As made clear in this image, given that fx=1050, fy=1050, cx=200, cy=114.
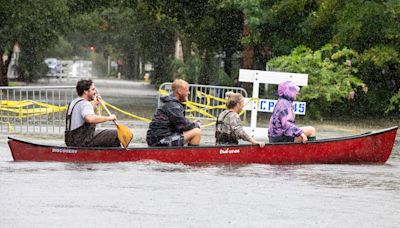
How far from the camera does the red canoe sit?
1455 cm

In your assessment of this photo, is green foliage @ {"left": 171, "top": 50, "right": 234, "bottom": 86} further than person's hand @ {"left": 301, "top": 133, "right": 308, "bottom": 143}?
Yes

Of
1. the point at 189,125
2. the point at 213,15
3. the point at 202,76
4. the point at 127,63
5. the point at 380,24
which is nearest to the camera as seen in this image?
the point at 189,125

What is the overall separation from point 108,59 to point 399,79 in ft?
389

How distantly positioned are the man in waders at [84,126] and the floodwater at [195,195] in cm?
65

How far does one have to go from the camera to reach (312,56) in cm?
2983

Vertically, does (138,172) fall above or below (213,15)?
below

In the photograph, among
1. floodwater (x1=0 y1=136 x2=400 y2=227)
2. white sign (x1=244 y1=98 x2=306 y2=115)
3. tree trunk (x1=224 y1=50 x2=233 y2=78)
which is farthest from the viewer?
tree trunk (x1=224 y1=50 x2=233 y2=78)

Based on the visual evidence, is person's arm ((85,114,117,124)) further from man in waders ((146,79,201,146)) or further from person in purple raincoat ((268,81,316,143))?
person in purple raincoat ((268,81,316,143))

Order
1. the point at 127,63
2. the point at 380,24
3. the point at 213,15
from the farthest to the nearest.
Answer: the point at 127,63 → the point at 213,15 → the point at 380,24

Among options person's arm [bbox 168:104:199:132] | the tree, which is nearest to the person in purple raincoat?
person's arm [bbox 168:104:199:132]

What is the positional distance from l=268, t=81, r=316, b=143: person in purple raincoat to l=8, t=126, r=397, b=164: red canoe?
433mm

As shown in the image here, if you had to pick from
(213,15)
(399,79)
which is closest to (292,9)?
(399,79)

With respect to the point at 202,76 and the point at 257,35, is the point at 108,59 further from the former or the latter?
the point at 257,35

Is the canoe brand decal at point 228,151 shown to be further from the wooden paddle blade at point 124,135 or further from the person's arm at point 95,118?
the person's arm at point 95,118
